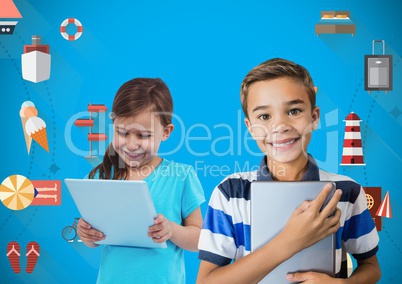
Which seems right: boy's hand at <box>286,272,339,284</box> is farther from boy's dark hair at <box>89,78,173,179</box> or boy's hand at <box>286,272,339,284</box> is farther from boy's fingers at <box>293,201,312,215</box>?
boy's dark hair at <box>89,78,173,179</box>

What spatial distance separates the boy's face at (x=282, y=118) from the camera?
3.76 ft

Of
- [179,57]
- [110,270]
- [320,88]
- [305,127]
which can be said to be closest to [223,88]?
[179,57]

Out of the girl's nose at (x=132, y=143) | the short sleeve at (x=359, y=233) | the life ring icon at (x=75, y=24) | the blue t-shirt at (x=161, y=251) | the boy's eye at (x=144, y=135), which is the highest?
the life ring icon at (x=75, y=24)

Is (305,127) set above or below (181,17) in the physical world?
below

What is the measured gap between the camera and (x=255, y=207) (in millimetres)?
1051

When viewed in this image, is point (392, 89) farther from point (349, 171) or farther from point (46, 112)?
point (46, 112)

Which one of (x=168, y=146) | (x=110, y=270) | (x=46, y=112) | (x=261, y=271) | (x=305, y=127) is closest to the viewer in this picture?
(x=261, y=271)

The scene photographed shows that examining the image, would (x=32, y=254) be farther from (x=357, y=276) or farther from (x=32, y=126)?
(x=357, y=276)

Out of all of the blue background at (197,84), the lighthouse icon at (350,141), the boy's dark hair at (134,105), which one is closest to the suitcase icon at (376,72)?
the blue background at (197,84)

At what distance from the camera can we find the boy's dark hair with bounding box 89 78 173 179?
5.52 ft

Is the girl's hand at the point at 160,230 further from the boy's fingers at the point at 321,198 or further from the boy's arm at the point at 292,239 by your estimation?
the boy's fingers at the point at 321,198

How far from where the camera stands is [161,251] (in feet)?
5.31

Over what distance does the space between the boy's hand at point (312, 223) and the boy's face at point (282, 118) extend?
0.17 meters

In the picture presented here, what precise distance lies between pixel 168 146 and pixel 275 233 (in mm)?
996
